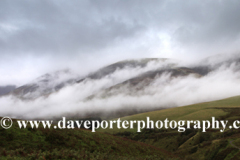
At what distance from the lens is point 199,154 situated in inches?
5133

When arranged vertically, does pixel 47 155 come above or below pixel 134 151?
above

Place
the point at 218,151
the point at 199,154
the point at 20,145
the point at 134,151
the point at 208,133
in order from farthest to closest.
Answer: the point at 208,133 → the point at 199,154 → the point at 218,151 → the point at 134,151 → the point at 20,145

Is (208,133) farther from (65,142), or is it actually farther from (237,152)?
(65,142)

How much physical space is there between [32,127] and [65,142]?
8.02 meters

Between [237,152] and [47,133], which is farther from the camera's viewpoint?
[237,152]

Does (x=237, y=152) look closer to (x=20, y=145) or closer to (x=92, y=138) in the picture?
(x=92, y=138)

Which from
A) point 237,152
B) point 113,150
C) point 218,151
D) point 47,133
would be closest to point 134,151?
point 113,150

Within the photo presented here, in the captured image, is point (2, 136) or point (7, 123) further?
point (7, 123)

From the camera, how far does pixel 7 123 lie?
35031 mm

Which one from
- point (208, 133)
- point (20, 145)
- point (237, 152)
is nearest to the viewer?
point (20, 145)

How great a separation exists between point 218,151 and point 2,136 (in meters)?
130

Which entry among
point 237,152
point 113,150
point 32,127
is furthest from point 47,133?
point 237,152

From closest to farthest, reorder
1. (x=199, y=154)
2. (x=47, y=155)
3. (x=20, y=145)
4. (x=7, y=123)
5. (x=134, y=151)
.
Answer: (x=47, y=155) < (x=20, y=145) < (x=7, y=123) < (x=134, y=151) < (x=199, y=154)

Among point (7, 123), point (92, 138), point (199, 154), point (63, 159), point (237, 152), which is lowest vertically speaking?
point (199, 154)
